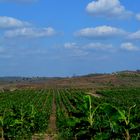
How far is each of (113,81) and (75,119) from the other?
11928 cm

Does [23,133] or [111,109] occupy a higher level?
[111,109]

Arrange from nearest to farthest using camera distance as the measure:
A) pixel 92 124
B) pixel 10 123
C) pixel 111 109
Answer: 1. pixel 111 109
2. pixel 92 124
3. pixel 10 123

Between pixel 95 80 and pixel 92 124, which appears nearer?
pixel 92 124

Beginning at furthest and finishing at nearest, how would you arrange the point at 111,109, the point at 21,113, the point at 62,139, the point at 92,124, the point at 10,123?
the point at 21,113 < the point at 62,139 < the point at 10,123 < the point at 92,124 < the point at 111,109

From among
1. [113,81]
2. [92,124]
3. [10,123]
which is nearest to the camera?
[92,124]

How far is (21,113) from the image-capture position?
27.6 metres

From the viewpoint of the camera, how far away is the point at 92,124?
1794 centimetres

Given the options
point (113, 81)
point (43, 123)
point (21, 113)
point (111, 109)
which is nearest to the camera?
point (111, 109)

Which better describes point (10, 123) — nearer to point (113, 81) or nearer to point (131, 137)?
point (131, 137)

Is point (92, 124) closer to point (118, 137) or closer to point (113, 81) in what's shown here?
point (118, 137)

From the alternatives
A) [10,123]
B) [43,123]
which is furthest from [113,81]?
[10,123]

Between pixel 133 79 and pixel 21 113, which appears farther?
pixel 133 79

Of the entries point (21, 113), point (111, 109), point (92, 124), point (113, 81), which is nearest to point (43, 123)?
point (21, 113)

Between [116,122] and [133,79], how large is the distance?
12589 cm
